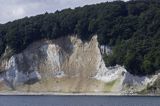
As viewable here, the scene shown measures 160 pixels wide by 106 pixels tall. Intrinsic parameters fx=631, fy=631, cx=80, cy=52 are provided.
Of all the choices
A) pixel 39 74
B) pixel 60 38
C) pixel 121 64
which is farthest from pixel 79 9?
pixel 121 64

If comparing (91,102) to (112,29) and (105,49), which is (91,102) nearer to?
(105,49)

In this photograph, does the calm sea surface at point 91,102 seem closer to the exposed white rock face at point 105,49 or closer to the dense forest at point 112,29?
the dense forest at point 112,29

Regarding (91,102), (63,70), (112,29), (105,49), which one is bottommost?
(91,102)

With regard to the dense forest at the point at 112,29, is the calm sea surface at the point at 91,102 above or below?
below

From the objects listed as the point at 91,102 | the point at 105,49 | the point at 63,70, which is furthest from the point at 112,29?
the point at 91,102

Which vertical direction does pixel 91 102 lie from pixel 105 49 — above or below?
below

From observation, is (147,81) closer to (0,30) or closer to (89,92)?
(89,92)

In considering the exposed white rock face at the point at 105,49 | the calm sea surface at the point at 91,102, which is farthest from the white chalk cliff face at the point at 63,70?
the calm sea surface at the point at 91,102
